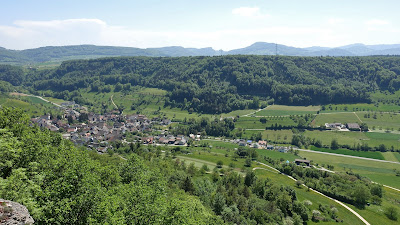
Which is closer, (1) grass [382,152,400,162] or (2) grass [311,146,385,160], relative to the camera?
(1) grass [382,152,400,162]

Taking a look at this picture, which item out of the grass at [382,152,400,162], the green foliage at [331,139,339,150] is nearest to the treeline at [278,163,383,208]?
the green foliage at [331,139,339,150]

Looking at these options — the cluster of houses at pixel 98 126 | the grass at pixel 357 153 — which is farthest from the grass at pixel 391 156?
the cluster of houses at pixel 98 126

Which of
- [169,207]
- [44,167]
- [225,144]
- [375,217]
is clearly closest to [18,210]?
[44,167]

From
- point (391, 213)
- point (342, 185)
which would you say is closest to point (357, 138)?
point (342, 185)

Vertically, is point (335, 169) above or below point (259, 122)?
below

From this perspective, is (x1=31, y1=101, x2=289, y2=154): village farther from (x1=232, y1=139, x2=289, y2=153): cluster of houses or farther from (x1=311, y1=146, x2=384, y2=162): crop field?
(x1=311, y1=146, x2=384, y2=162): crop field

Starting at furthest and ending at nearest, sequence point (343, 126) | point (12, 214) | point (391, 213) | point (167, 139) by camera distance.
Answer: point (343, 126), point (167, 139), point (391, 213), point (12, 214)

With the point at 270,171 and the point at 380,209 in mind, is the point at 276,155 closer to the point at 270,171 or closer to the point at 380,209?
the point at 270,171

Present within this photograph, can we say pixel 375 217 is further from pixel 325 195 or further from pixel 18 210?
pixel 18 210
